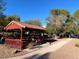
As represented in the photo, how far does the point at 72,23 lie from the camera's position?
191 feet

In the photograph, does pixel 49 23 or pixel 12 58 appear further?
pixel 49 23

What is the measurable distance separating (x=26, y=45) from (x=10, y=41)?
2.63 meters

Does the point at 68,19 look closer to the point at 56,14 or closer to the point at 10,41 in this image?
the point at 56,14

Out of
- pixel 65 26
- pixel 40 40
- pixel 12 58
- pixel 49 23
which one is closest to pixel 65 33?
pixel 65 26

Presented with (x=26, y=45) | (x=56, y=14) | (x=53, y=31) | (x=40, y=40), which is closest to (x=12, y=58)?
(x=26, y=45)

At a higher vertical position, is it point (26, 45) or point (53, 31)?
point (53, 31)

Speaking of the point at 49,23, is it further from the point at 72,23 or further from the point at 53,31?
the point at 72,23

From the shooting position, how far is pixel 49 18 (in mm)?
56188

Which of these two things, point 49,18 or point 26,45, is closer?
point 26,45

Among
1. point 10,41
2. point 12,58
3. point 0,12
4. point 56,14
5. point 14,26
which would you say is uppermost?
point 56,14

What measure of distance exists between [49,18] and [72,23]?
903 centimetres

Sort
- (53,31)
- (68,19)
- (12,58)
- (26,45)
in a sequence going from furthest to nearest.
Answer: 1. (68,19)
2. (53,31)
3. (26,45)
4. (12,58)

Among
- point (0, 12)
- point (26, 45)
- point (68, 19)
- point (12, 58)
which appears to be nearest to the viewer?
point (12, 58)

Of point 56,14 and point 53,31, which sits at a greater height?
point 56,14
